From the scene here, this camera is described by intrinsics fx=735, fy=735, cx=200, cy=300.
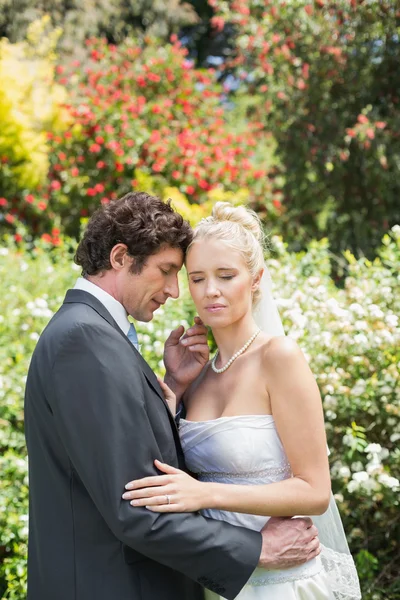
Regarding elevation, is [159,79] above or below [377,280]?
above

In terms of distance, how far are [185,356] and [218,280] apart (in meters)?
0.44

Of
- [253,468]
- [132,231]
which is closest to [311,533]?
[253,468]

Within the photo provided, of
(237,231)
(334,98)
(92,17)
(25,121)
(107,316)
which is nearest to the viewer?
(107,316)

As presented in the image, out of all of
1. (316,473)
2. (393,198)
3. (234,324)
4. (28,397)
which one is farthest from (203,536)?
(393,198)

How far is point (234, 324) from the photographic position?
2.50 m

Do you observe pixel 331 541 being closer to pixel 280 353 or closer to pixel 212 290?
pixel 280 353

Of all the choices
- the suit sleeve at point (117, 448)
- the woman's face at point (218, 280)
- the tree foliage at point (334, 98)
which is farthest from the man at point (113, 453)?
the tree foliage at point (334, 98)

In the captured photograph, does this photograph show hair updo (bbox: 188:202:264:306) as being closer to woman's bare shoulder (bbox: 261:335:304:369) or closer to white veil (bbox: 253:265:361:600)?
white veil (bbox: 253:265:361:600)

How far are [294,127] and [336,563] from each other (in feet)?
23.1

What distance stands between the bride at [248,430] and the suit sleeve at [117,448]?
0.05 m

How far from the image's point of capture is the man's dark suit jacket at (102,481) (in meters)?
1.88

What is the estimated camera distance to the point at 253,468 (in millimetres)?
2279

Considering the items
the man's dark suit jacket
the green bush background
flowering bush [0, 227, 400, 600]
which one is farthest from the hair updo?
the green bush background

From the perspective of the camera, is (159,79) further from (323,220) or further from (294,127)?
(323,220)
